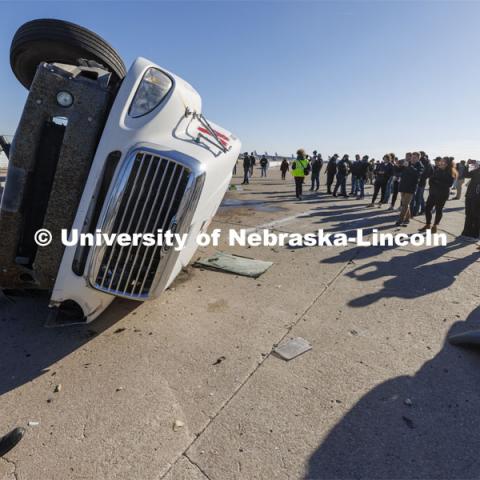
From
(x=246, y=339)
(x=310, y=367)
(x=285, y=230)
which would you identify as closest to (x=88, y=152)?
(x=246, y=339)

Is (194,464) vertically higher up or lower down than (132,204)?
lower down

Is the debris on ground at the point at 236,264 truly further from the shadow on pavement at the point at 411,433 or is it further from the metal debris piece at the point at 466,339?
the shadow on pavement at the point at 411,433

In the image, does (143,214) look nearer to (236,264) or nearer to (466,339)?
(236,264)

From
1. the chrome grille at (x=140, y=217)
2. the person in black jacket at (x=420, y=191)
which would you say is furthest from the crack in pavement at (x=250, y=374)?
the person in black jacket at (x=420, y=191)

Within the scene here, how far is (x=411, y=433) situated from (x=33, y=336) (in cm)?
291

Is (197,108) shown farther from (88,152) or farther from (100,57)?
(88,152)

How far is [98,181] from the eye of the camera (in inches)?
94.4

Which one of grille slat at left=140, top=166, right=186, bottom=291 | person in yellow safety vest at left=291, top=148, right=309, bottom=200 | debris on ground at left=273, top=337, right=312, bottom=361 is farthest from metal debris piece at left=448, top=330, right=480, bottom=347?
person in yellow safety vest at left=291, top=148, right=309, bottom=200

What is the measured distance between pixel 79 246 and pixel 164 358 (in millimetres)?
1073

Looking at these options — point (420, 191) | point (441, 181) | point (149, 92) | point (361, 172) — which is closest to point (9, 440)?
point (149, 92)

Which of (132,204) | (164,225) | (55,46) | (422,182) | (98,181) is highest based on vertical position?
(55,46)

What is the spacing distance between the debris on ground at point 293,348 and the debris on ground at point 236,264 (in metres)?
1.51

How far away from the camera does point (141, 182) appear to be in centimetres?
233

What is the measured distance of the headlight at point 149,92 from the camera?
2.51m
